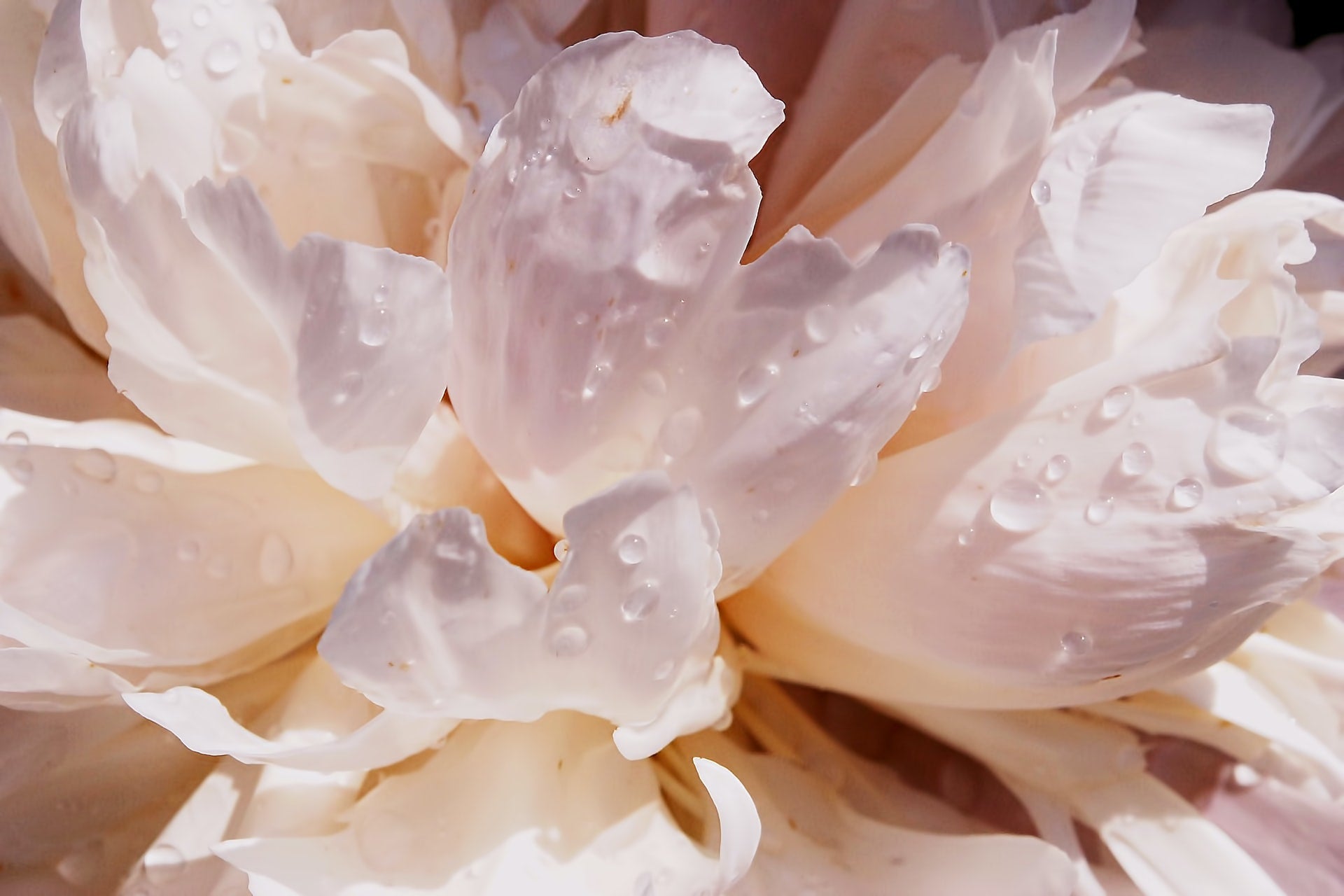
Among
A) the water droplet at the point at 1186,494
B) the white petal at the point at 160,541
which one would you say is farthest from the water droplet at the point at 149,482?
the water droplet at the point at 1186,494

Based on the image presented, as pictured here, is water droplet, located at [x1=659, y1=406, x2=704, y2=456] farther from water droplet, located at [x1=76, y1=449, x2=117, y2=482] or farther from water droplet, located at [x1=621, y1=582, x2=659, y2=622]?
water droplet, located at [x1=76, y1=449, x2=117, y2=482]

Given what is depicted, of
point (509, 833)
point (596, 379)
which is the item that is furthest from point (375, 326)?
point (509, 833)

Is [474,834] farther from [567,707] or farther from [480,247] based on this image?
[480,247]

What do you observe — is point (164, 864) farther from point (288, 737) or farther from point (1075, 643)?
point (1075, 643)

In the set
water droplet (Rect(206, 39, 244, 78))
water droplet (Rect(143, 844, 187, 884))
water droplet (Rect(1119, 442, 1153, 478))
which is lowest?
water droplet (Rect(143, 844, 187, 884))

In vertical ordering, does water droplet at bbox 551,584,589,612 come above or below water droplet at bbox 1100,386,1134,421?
below

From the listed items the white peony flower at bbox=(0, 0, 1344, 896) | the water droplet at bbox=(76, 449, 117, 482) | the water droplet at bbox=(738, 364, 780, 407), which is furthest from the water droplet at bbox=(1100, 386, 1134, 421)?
the water droplet at bbox=(76, 449, 117, 482)
